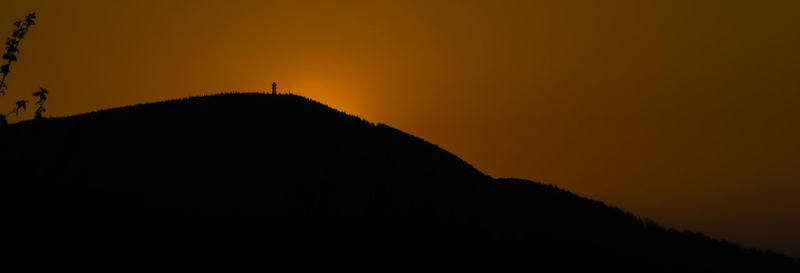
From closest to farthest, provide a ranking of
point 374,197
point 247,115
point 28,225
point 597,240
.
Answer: point 28,225, point 374,197, point 597,240, point 247,115

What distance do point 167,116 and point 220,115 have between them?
3998 millimetres

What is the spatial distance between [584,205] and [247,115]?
27.7m

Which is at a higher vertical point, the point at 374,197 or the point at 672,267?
the point at 374,197

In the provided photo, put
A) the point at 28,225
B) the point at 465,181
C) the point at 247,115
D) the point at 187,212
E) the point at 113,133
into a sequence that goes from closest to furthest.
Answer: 1. the point at 28,225
2. the point at 187,212
3. the point at 113,133
4. the point at 465,181
5. the point at 247,115

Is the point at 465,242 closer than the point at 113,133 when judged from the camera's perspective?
Yes

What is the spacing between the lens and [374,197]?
39.6 meters

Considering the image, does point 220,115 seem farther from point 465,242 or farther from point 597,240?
point 597,240

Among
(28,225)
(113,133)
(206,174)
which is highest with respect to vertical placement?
(113,133)

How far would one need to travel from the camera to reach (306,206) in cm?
2986

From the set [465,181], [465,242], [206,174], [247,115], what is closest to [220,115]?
[247,115]

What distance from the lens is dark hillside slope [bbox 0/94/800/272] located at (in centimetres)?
3034

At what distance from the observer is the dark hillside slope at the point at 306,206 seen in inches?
1195

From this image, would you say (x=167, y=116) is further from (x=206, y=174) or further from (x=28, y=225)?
(x=28, y=225)

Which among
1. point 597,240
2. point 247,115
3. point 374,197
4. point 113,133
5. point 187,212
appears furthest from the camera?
point 247,115
